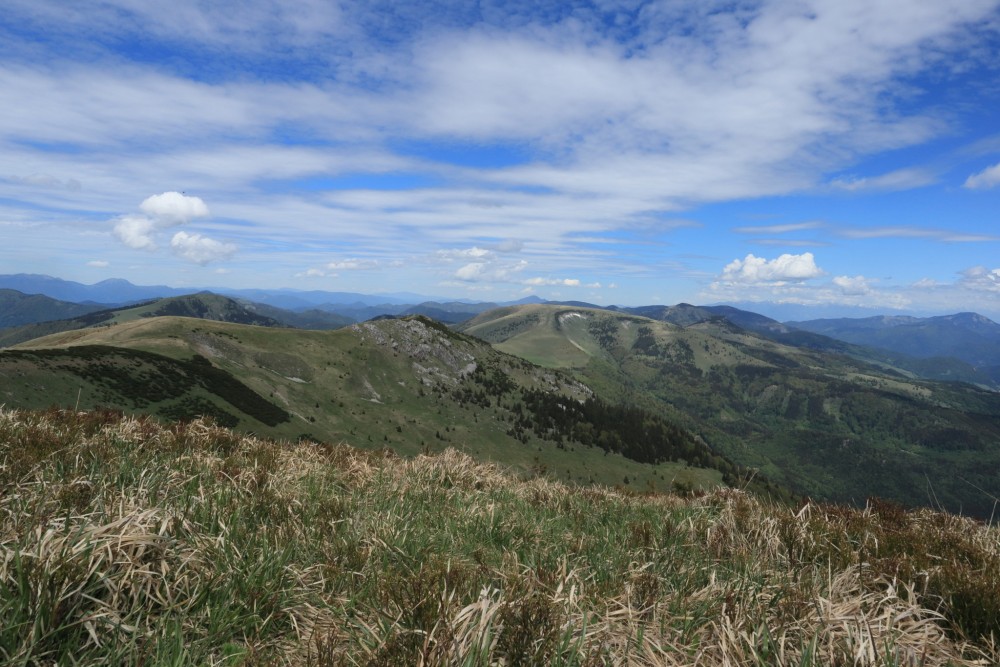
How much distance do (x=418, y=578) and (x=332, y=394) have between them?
499ft

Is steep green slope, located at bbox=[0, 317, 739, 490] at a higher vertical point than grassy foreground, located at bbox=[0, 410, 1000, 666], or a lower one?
lower

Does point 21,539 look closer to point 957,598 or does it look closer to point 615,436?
point 957,598

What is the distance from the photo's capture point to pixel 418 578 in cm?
398

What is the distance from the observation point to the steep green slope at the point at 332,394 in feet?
262

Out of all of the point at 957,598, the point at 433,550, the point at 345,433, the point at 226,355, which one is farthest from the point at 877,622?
the point at 226,355

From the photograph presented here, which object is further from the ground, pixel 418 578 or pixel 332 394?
pixel 418 578

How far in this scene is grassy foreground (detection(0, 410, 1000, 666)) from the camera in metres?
3.15

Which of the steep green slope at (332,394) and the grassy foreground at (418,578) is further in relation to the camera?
the steep green slope at (332,394)

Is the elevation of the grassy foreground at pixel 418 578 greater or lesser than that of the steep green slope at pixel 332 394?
greater

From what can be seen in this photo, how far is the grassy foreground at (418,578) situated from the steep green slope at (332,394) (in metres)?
71.2

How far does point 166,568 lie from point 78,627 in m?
0.57

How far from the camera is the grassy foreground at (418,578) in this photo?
3.15 metres

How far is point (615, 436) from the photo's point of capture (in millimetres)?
193125

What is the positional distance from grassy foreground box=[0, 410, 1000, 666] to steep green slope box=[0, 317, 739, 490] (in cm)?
7119
